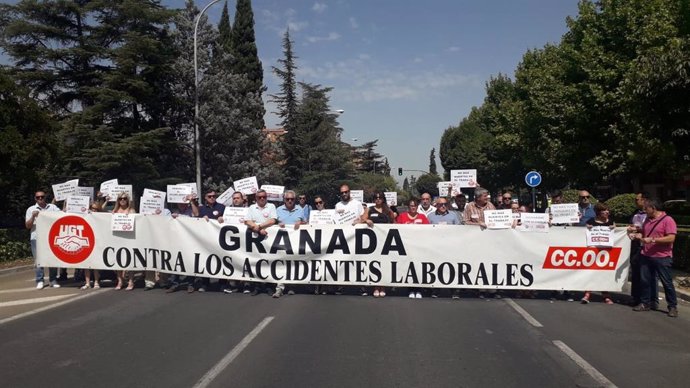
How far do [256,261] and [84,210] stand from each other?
3666 mm

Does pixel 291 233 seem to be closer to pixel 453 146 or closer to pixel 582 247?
pixel 582 247

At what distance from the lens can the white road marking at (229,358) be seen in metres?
5.55

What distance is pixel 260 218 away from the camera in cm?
1070

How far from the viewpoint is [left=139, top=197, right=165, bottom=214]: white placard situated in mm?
11555

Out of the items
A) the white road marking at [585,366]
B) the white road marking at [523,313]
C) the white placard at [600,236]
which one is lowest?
the white road marking at [585,366]

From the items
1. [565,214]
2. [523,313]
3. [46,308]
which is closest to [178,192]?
[46,308]

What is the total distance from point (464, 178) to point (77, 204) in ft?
38.6

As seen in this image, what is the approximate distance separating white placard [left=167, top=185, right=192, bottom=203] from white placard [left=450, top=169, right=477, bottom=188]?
960 cm

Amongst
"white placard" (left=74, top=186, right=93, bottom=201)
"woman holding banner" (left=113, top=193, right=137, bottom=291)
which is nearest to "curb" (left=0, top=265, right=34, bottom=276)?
"white placard" (left=74, top=186, right=93, bottom=201)

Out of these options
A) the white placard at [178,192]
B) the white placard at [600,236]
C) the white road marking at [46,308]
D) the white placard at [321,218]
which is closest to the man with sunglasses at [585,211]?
the white placard at [600,236]

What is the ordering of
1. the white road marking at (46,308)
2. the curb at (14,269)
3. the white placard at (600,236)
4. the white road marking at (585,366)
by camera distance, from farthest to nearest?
the curb at (14,269), the white placard at (600,236), the white road marking at (46,308), the white road marking at (585,366)

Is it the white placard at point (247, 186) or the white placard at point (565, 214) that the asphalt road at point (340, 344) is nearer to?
the white placard at point (565, 214)

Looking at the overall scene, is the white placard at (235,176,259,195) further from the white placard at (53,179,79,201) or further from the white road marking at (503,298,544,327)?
the white road marking at (503,298,544,327)

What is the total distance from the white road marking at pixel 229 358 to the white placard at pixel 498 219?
4187 mm
